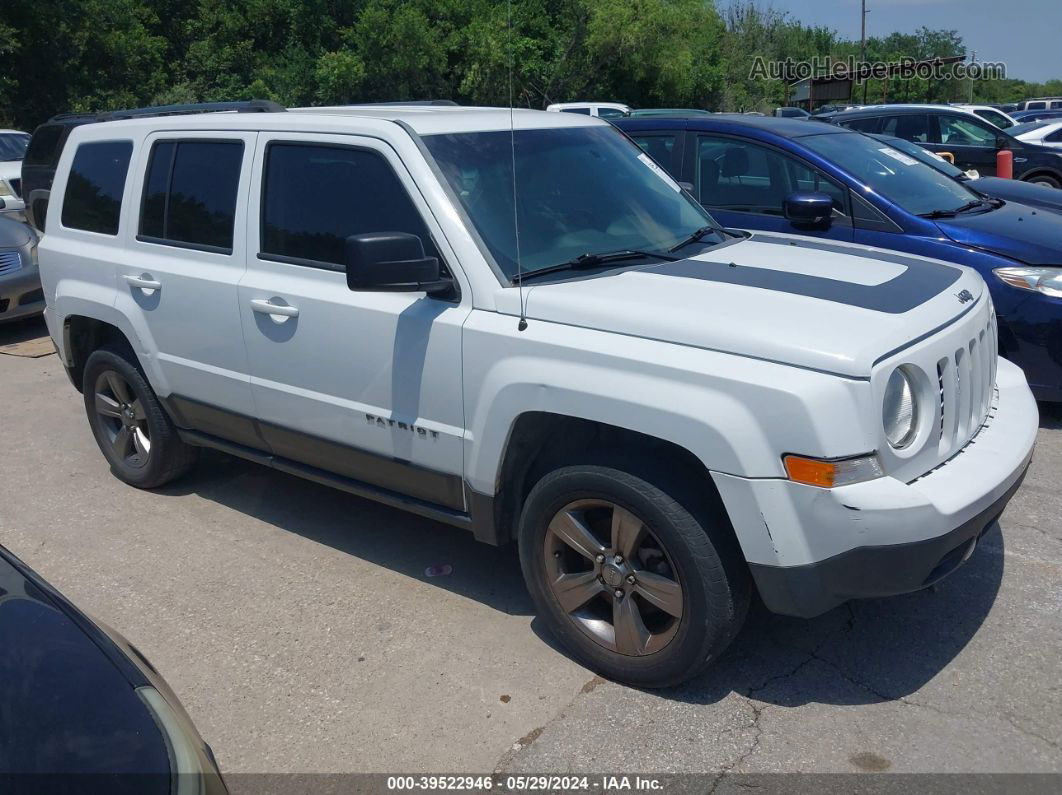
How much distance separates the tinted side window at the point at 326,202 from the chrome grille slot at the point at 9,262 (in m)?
6.09

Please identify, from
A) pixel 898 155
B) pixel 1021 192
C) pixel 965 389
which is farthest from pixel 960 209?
pixel 965 389

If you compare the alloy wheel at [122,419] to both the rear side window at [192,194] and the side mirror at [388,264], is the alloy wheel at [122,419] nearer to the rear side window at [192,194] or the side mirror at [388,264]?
the rear side window at [192,194]

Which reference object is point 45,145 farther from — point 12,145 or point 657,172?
point 657,172

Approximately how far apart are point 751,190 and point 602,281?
324cm

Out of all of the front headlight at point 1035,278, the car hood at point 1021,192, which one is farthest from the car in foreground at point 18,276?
the car hood at point 1021,192

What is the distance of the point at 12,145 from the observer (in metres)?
14.7

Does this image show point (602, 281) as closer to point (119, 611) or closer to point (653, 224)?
point (653, 224)

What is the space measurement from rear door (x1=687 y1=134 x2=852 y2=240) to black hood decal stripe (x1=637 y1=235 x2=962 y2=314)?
2.20 meters

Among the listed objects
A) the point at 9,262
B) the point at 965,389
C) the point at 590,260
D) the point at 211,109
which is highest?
the point at 211,109

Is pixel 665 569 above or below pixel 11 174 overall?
below

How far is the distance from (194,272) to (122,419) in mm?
1303

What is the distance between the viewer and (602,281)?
3.75 m

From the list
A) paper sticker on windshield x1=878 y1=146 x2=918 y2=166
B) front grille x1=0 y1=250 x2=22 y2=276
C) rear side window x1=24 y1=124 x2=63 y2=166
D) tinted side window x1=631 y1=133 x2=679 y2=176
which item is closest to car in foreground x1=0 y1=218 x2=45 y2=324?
front grille x1=0 y1=250 x2=22 y2=276

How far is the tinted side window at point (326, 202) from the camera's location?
4027 millimetres
